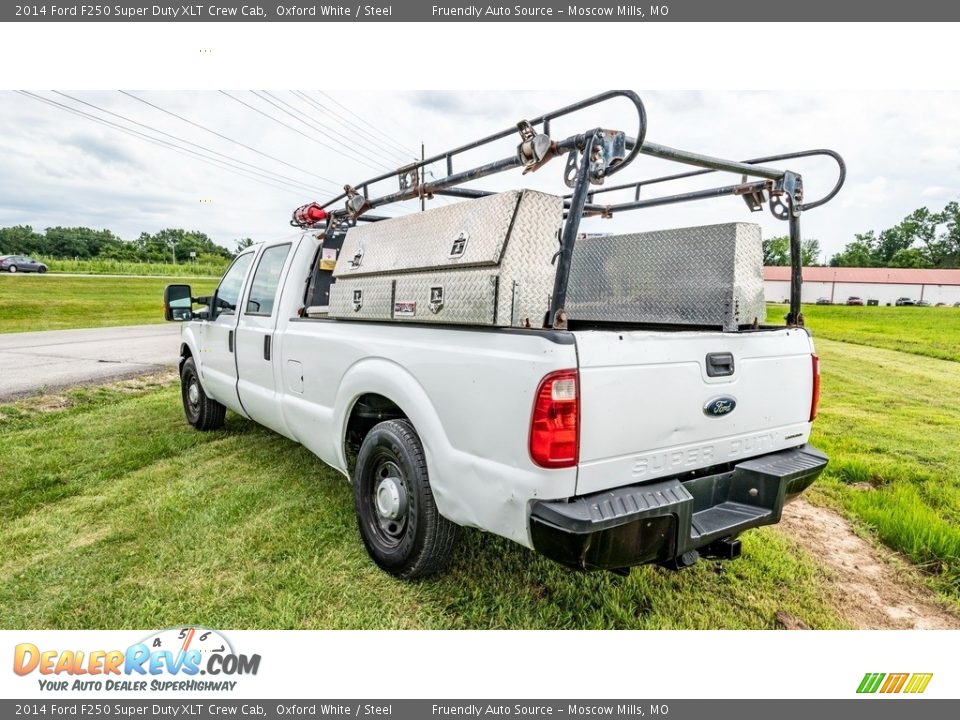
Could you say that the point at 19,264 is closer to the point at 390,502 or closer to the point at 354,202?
the point at 354,202

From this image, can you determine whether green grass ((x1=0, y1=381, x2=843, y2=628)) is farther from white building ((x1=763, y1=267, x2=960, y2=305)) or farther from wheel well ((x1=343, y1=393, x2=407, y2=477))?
white building ((x1=763, y1=267, x2=960, y2=305))

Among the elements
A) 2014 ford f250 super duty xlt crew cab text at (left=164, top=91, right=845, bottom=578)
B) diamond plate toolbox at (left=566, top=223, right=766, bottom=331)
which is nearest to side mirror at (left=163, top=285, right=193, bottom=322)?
2014 ford f250 super duty xlt crew cab text at (left=164, top=91, right=845, bottom=578)

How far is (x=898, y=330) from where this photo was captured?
13281 millimetres

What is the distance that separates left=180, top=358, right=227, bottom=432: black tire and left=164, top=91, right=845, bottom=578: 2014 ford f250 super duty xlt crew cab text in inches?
91.3

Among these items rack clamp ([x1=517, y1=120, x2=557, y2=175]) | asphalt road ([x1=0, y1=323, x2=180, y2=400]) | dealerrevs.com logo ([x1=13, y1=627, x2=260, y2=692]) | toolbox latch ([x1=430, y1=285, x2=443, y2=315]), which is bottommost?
dealerrevs.com logo ([x1=13, y1=627, x2=260, y2=692])

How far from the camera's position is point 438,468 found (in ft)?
7.96

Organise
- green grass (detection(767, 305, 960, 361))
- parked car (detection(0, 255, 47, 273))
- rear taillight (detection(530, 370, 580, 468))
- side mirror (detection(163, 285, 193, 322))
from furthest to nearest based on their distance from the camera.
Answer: parked car (detection(0, 255, 47, 273)) < green grass (detection(767, 305, 960, 361)) < side mirror (detection(163, 285, 193, 322)) < rear taillight (detection(530, 370, 580, 468))

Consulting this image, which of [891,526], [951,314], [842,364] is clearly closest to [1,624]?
[891,526]

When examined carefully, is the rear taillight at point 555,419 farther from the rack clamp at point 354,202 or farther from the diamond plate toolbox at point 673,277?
the rack clamp at point 354,202

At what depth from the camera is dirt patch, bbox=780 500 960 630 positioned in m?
2.66

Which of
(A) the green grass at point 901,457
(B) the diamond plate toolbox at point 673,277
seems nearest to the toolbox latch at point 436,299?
(B) the diamond plate toolbox at point 673,277

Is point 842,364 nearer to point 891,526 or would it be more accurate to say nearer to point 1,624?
point 891,526

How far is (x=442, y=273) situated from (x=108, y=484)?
347 centimetres

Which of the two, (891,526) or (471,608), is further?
(891,526)
